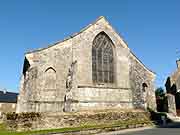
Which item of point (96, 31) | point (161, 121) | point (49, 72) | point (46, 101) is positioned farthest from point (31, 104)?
point (161, 121)

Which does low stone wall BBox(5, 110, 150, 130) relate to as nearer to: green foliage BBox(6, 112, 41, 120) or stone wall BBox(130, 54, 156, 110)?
green foliage BBox(6, 112, 41, 120)

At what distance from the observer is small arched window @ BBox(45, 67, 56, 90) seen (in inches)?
939

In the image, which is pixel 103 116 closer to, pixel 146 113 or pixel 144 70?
pixel 146 113

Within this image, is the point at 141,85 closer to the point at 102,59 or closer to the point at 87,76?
the point at 102,59

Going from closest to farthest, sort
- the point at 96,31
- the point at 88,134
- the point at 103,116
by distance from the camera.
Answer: the point at 88,134 → the point at 103,116 → the point at 96,31

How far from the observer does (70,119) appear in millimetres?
19688

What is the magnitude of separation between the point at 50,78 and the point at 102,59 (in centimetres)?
649

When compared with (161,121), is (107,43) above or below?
above

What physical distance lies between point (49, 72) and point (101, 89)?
19.2 feet

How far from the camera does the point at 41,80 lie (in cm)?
2345

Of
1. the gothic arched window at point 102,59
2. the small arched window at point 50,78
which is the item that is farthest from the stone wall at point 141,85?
the small arched window at point 50,78

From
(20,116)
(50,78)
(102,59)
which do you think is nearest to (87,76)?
(102,59)

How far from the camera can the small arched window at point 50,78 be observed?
23.9m

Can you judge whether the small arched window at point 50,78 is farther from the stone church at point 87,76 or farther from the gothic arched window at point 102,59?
the gothic arched window at point 102,59
